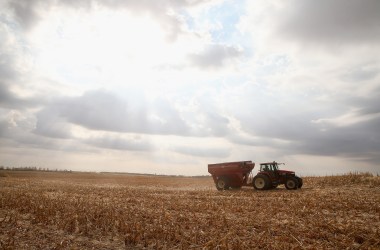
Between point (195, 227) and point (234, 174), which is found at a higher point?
point (234, 174)

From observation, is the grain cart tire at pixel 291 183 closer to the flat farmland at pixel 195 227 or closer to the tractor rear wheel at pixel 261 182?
the tractor rear wheel at pixel 261 182

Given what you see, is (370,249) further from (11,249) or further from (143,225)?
(11,249)

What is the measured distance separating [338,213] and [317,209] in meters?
0.99

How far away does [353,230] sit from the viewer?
29.8ft

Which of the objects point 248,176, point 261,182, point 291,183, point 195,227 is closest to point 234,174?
point 248,176

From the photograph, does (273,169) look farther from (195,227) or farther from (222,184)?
(195,227)

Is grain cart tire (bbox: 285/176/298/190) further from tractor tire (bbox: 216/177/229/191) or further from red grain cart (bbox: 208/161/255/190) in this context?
tractor tire (bbox: 216/177/229/191)

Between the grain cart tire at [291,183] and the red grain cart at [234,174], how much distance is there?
3.13 meters

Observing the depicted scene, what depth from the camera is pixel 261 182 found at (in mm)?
24266

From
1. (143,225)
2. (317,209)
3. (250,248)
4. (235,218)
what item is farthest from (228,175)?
(250,248)

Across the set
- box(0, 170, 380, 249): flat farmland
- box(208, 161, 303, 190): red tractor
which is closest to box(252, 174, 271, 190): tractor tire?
box(208, 161, 303, 190): red tractor

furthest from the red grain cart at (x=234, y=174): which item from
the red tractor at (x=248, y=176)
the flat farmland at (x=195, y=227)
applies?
the flat farmland at (x=195, y=227)

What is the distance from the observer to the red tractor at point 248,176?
949 inches

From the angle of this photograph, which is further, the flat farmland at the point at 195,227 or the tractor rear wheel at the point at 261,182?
the tractor rear wheel at the point at 261,182
